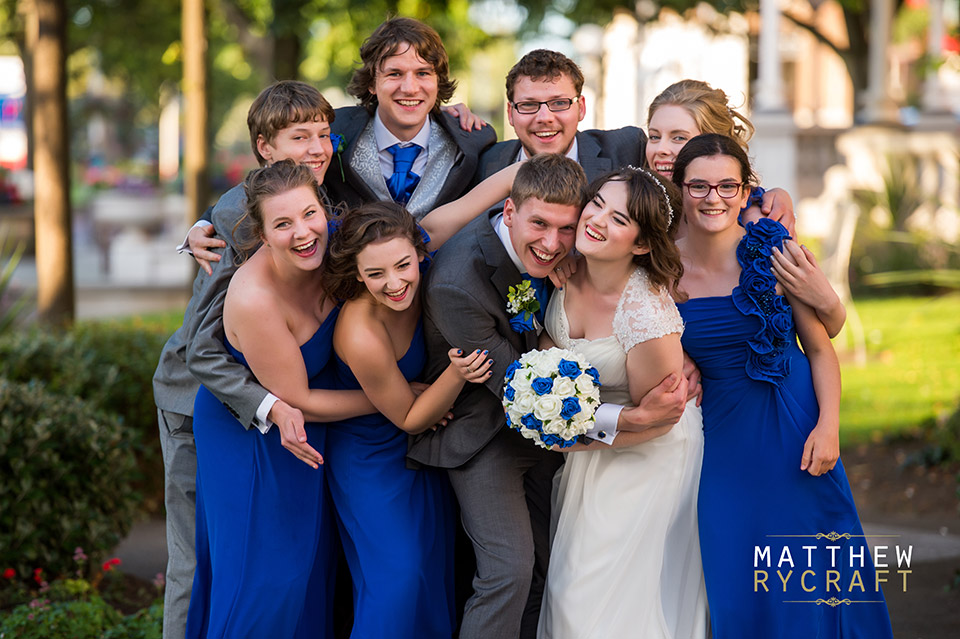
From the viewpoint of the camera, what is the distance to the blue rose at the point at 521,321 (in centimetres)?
372

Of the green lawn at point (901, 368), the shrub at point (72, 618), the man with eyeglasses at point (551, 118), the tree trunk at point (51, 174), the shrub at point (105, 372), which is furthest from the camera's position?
the green lawn at point (901, 368)

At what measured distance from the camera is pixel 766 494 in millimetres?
3805

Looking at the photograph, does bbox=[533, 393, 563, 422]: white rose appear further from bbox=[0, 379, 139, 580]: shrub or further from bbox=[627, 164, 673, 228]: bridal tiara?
bbox=[0, 379, 139, 580]: shrub

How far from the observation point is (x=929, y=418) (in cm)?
778

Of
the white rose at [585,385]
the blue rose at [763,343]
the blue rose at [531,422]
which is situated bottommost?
the blue rose at [531,422]

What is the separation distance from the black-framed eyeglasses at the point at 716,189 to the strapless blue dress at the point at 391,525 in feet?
3.66

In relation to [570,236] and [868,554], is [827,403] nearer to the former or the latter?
[868,554]

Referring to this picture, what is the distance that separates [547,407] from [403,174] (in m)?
1.40

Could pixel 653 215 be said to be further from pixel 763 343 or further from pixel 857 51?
pixel 857 51

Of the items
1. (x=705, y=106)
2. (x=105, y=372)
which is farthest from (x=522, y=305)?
(x=105, y=372)

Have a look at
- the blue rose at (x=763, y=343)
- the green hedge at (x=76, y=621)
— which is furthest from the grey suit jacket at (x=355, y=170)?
the green hedge at (x=76, y=621)

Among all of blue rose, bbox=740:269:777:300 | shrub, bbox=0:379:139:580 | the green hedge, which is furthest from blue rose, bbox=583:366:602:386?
shrub, bbox=0:379:139:580

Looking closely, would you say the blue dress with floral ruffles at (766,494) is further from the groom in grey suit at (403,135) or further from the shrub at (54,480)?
the shrub at (54,480)

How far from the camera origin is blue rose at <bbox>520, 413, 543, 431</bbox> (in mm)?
3467
